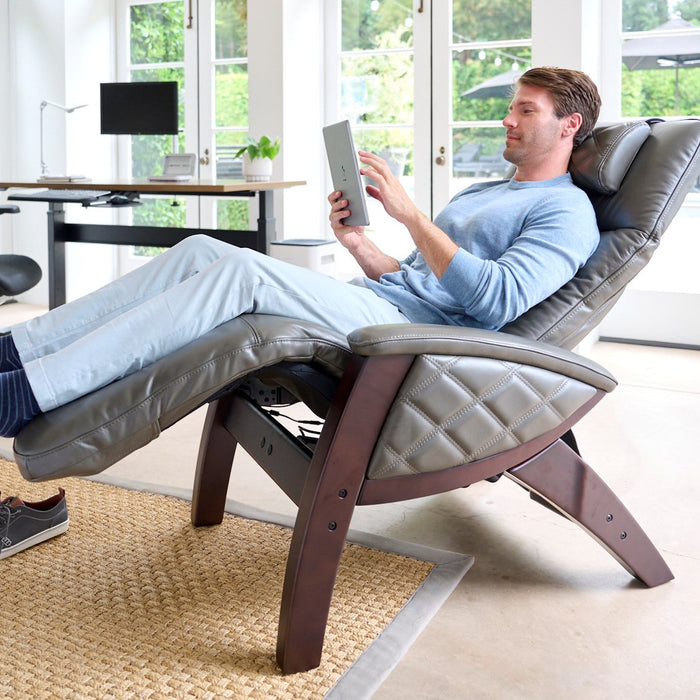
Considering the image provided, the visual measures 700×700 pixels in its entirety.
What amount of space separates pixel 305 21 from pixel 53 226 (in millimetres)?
1752

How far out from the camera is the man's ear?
2133 mm

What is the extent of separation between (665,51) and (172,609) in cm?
357

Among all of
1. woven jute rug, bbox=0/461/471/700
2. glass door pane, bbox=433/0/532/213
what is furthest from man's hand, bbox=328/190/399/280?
glass door pane, bbox=433/0/532/213

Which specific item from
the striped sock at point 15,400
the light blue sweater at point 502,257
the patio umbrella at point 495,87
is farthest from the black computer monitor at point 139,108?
the striped sock at point 15,400

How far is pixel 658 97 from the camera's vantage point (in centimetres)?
424

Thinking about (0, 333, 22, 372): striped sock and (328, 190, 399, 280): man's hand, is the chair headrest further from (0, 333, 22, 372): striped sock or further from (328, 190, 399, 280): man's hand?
(0, 333, 22, 372): striped sock

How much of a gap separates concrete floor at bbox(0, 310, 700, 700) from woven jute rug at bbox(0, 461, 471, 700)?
0.31 feet

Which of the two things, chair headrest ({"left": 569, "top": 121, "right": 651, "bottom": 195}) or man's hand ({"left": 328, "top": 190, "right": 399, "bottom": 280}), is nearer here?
chair headrest ({"left": 569, "top": 121, "right": 651, "bottom": 195})

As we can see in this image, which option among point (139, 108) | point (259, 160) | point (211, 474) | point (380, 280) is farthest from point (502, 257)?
point (139, 108)

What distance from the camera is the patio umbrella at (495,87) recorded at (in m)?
4.55

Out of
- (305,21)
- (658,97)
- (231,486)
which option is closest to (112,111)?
(305,21)

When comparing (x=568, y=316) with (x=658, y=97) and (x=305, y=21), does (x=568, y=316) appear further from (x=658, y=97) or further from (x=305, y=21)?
(x=305, y=21)

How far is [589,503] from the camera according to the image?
5.81ft

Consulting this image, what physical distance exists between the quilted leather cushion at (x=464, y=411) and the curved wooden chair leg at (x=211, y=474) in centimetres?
65
